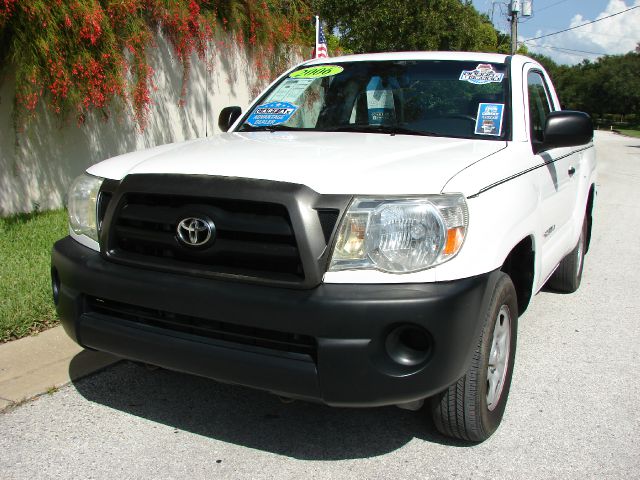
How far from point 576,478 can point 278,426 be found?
1.35 metres

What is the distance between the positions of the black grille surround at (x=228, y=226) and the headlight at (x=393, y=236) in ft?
0.21

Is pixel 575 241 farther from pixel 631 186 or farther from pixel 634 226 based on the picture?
pixel 631 186

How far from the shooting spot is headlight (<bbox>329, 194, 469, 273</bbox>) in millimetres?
2561

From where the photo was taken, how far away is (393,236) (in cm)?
257

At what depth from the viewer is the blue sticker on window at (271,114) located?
4.25 metres

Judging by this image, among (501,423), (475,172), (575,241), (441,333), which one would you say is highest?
(475,172)

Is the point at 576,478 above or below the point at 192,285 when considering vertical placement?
below

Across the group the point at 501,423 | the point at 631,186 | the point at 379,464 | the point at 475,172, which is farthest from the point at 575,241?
the point at 631,186

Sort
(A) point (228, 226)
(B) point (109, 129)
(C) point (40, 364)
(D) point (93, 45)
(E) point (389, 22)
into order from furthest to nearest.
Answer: (E) point (389, 22) < (B) point (109, 129) < (D) point (93, 45) < (C) point (40, 364) < (A) point (228, 226)

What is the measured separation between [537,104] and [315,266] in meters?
2.61

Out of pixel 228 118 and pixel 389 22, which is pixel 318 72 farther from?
pixel 389 22

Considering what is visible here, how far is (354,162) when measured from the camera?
2.86 m

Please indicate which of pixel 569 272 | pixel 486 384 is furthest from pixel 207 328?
pixel 569 272

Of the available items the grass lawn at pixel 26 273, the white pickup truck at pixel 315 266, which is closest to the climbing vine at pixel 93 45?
the grass lawn at pixel 26 273
